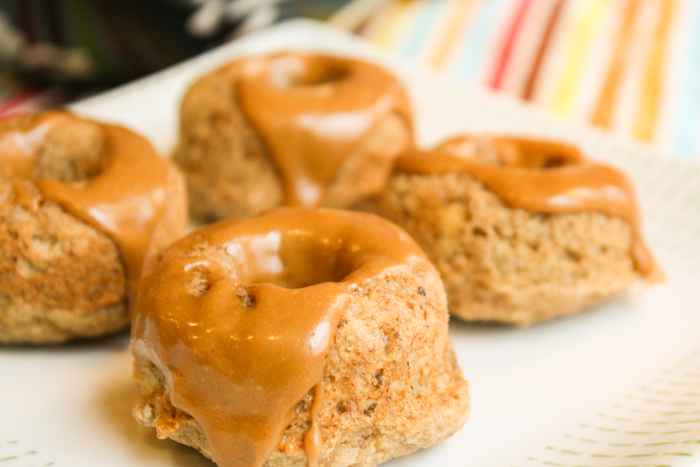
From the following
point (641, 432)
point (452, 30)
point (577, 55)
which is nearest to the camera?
point (641, 432)

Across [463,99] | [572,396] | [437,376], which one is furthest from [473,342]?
[463,99]

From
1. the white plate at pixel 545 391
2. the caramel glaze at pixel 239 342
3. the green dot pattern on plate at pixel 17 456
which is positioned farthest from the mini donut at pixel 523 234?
the green dot pattern on plate at pixel 17 456

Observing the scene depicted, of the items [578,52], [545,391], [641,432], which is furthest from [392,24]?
[641,432]

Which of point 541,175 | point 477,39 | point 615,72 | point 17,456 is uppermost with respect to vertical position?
point 541,175

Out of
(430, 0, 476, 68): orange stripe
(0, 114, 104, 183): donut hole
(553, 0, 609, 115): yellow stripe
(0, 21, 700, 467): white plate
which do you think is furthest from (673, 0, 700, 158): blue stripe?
(0, 114, 104, 183): donut hole

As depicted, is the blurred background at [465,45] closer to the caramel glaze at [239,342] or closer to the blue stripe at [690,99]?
the blue stripe at [690,99]

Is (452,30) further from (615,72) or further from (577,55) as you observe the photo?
(615,72)

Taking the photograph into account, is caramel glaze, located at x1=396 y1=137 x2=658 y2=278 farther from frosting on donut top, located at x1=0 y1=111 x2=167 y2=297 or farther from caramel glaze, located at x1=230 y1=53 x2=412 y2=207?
frosting on donut top, located at x1=0 y1=111 x2=167 y2=297
